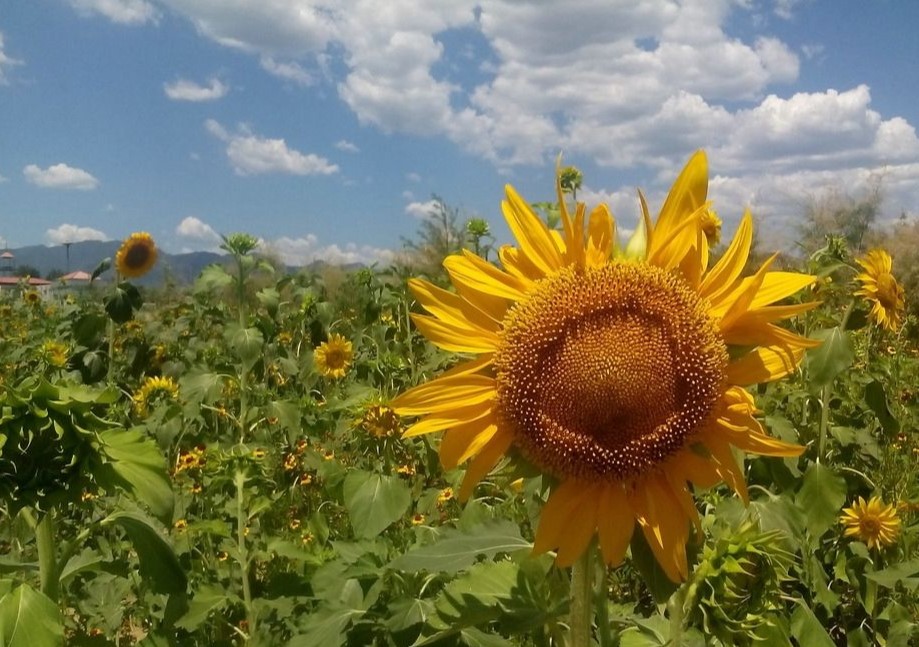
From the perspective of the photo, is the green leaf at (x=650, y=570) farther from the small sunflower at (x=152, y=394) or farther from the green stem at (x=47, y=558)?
the small sunflower at (x=152, y=394)

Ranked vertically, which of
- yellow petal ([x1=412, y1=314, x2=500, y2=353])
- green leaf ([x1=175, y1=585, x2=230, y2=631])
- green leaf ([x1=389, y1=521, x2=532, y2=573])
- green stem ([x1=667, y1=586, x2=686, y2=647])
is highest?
yellow petal ([x1=412, y1=314, x2=500, y2=353])

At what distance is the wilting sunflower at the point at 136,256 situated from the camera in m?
5.74

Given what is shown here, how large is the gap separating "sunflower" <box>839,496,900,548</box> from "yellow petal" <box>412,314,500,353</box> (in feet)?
7.67

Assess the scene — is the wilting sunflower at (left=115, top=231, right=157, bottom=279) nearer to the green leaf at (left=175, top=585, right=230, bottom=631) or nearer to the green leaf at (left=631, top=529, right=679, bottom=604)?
the green leaf at (left=175, top=585, right=230, bottom=631)

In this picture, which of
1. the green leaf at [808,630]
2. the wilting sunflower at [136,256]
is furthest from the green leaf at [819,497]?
the wilting sunflower at [136,256]

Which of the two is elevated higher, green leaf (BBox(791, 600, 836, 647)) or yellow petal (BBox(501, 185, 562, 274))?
yellow petal (BBox(501, 185, 562, 274))

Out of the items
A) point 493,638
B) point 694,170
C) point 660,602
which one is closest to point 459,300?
point 694,170

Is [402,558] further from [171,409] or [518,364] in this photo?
[171,409]

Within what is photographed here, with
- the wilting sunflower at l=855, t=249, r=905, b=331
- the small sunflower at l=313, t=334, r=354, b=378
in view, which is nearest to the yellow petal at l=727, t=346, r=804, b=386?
the wilting sunflower at l=855, t=249, r=905, b=331

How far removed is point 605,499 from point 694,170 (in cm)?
47

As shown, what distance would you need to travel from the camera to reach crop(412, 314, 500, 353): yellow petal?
1.19 metres

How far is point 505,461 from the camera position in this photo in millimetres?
1246

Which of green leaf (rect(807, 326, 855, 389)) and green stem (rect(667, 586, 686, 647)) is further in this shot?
green leaf (rect(807, 326, 855, 389))

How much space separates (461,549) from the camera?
1.32 metres
